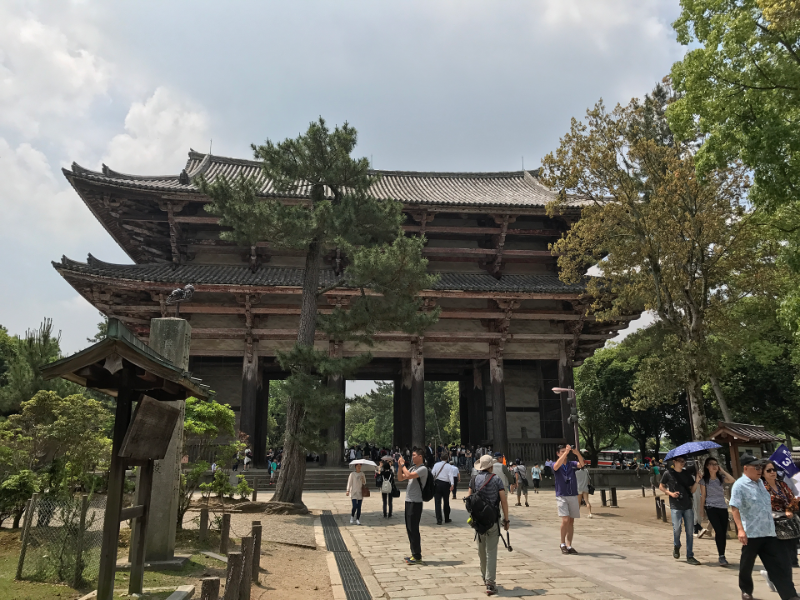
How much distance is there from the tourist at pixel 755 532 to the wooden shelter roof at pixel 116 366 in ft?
19.1

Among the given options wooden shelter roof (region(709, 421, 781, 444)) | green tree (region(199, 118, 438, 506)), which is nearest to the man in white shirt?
green tree (region(199, 118, 438, 506))

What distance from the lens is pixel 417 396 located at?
21.5 metres

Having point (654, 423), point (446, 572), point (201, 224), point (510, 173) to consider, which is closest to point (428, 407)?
point (654, 423)

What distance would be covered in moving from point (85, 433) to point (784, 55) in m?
16.1

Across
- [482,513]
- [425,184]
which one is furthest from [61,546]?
[425,184]

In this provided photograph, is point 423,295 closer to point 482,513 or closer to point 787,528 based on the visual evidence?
point 482,513

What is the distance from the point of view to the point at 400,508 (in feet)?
49.6

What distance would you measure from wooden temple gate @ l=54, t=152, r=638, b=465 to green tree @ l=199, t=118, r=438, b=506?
219 inches

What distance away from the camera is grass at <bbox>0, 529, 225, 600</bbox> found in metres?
5.63

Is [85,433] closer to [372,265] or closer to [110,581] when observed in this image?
[372,265]

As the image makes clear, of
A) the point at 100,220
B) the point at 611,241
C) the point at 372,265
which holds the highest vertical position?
the point at 100,220

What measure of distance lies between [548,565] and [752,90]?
319 inches

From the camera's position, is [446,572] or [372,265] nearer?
[446,572]

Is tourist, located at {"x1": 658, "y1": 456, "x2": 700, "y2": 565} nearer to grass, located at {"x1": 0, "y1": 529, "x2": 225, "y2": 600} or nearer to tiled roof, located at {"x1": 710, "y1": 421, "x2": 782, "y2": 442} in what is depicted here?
tiled roof, located at {"x1": 710, "y1": 421, "x2": 782, "y2": 442}
